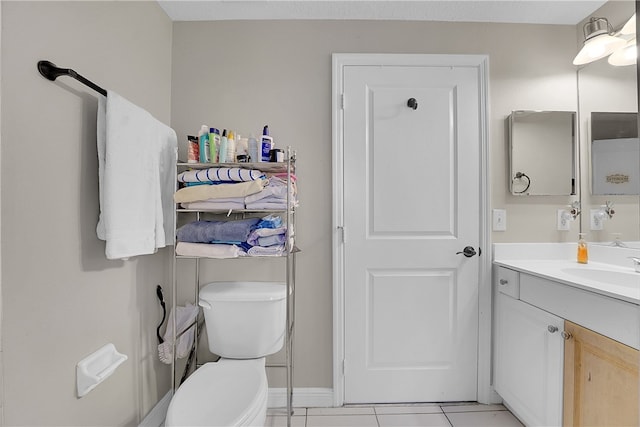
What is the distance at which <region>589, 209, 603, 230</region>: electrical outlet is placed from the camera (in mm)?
1638

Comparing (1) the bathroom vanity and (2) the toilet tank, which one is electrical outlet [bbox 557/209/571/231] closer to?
(1) the bathroom vanity

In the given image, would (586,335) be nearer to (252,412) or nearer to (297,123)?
(252,412)

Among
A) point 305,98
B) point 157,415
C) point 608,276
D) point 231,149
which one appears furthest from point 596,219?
point 157,415

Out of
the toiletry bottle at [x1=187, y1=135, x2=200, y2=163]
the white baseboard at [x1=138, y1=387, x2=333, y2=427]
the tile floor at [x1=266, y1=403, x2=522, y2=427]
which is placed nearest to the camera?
the toiletry bottle at [x1=187, y1=135, x2=200, y2=163]

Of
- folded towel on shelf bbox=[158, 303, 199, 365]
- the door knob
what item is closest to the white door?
the door knob

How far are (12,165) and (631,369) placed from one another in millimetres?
2079

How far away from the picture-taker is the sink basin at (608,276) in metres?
1.26

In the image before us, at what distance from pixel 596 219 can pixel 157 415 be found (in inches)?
104

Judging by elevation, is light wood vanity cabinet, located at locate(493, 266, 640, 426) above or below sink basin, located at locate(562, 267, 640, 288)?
below

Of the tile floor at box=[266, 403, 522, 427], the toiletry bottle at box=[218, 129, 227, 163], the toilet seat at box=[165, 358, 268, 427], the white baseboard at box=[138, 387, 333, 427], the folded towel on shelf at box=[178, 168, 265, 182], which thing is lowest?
the tile floor at box=[266, 403, 522, 427]

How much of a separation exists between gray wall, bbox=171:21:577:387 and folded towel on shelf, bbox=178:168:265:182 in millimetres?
403

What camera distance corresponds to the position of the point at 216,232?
4.60 feet

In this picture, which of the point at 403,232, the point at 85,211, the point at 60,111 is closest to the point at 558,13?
the point at 403,232

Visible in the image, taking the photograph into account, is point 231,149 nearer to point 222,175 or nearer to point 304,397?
point 222,175
